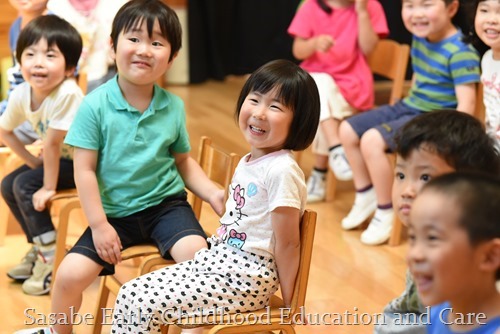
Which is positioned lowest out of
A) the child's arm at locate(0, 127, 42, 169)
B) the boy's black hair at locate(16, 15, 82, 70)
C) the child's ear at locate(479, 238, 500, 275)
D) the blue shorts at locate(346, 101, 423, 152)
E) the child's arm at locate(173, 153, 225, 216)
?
the child's ear at locate(479, 238, 500, 275)

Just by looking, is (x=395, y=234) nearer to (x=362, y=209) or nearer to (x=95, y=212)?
(x=362, y=209)

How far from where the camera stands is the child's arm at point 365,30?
3791 millimetres

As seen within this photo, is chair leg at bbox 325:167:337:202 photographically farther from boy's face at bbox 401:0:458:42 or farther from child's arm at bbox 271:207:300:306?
child's arm at bbox 271:207:300:306

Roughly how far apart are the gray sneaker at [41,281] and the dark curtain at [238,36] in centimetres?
304

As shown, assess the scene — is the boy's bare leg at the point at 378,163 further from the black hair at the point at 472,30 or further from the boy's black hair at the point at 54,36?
the boy's black hair at the point at 54,36

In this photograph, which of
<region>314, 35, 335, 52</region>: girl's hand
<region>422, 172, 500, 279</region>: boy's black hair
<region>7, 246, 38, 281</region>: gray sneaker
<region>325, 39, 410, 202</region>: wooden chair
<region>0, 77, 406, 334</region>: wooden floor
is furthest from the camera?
<region>314, 35, 335, 52</region>: girl's hand

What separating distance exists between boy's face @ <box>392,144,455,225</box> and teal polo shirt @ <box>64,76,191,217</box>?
90 centimetres

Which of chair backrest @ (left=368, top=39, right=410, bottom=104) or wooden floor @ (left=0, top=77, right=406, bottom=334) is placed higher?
chair backrest @ (left=368, top=39, right=410, bottom=104)

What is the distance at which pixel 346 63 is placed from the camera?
12.8ft

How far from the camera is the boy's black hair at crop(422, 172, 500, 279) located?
1.40 meters

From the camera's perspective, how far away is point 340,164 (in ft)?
12.2

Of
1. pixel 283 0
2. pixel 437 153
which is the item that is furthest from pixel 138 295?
pixel 283 0

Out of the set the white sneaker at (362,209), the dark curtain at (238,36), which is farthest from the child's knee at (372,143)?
the dark curtain at (238,36)

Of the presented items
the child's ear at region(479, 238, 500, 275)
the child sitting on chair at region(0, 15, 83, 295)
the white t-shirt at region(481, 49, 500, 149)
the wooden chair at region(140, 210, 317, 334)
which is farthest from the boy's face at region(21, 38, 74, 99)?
the child's ear at region(479, 238, 500, 275)
